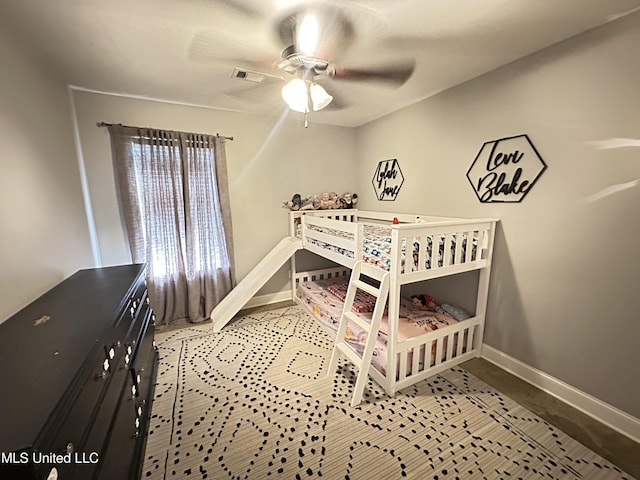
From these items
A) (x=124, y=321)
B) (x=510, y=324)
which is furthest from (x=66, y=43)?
(x=510, y=324)

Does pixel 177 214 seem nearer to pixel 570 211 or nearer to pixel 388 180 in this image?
pixel 388 180

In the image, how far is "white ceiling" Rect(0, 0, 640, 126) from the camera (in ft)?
4.45

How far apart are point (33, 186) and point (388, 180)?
3.10 meters

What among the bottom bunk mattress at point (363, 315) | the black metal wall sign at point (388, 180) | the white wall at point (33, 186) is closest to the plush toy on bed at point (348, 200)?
the black metal wall sign at point (388, 180)

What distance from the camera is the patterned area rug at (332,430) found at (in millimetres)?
1403

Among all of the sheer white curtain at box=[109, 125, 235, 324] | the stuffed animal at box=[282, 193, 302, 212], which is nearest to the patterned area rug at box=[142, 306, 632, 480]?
the sheer white curtain at box=[109, 125, 235, 324]

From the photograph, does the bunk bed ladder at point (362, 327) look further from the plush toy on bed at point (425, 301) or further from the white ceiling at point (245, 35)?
the white ceiling at point (245, 35)

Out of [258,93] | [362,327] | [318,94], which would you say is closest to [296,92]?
[318,94]

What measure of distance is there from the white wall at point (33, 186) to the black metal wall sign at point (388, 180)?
307 centimetres

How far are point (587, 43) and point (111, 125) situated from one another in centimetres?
369

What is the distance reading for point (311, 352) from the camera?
7.95 ft

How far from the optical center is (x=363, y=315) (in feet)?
8.13

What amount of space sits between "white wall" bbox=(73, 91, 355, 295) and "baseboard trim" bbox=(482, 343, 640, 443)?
2.51m

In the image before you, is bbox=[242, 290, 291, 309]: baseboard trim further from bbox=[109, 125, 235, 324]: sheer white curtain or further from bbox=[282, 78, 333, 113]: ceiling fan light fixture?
bbox=[282, 78, 333, 113]: ceiling fan light fixture
